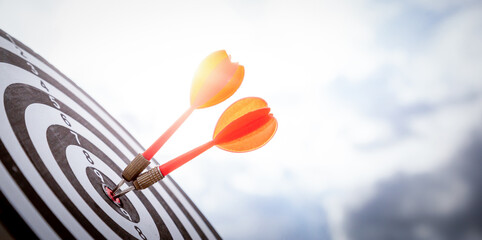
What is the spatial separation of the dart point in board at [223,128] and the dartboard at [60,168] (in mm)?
343

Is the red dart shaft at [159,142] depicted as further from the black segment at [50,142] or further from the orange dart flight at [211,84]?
the black segment at [50,142]

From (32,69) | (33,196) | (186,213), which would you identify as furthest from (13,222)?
(186,213)

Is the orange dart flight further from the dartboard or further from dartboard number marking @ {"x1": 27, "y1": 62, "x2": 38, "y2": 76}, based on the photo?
dartboard number marking @ {"x1": 27, "y1": 62, "x2": 38, "y2": 76}

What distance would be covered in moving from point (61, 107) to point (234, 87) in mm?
1563

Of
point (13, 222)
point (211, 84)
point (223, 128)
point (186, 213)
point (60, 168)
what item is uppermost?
point (211, 84)

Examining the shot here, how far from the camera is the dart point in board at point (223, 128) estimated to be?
4.57ft

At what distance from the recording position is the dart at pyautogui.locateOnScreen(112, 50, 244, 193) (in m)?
1.41

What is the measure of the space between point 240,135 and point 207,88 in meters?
0.31

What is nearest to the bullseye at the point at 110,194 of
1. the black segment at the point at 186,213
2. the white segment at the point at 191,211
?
the black segment at the point at 186,213

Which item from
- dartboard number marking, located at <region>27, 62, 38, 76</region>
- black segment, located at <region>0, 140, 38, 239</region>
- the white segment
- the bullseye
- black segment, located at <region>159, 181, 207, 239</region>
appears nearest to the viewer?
black segment, located at <region>0, 140, 38, 239</region>

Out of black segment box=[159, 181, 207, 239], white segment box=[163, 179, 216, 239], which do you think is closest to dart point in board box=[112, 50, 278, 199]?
black segment box=[159, 181, 207, 239]

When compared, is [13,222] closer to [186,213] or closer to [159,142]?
[159,142]

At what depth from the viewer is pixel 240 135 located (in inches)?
56.2

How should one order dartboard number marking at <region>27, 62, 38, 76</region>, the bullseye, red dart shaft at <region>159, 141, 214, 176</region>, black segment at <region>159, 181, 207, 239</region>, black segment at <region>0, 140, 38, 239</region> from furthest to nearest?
black segment at <region>159, 181, 207, 239</region> → dartboard number marking at <region>27, 62, 38, 76</region> → the bullseye → red dart shaft at <region>159, 141, 214, 176</region> → black segment at <region>0, 140, 38, 239</region>
